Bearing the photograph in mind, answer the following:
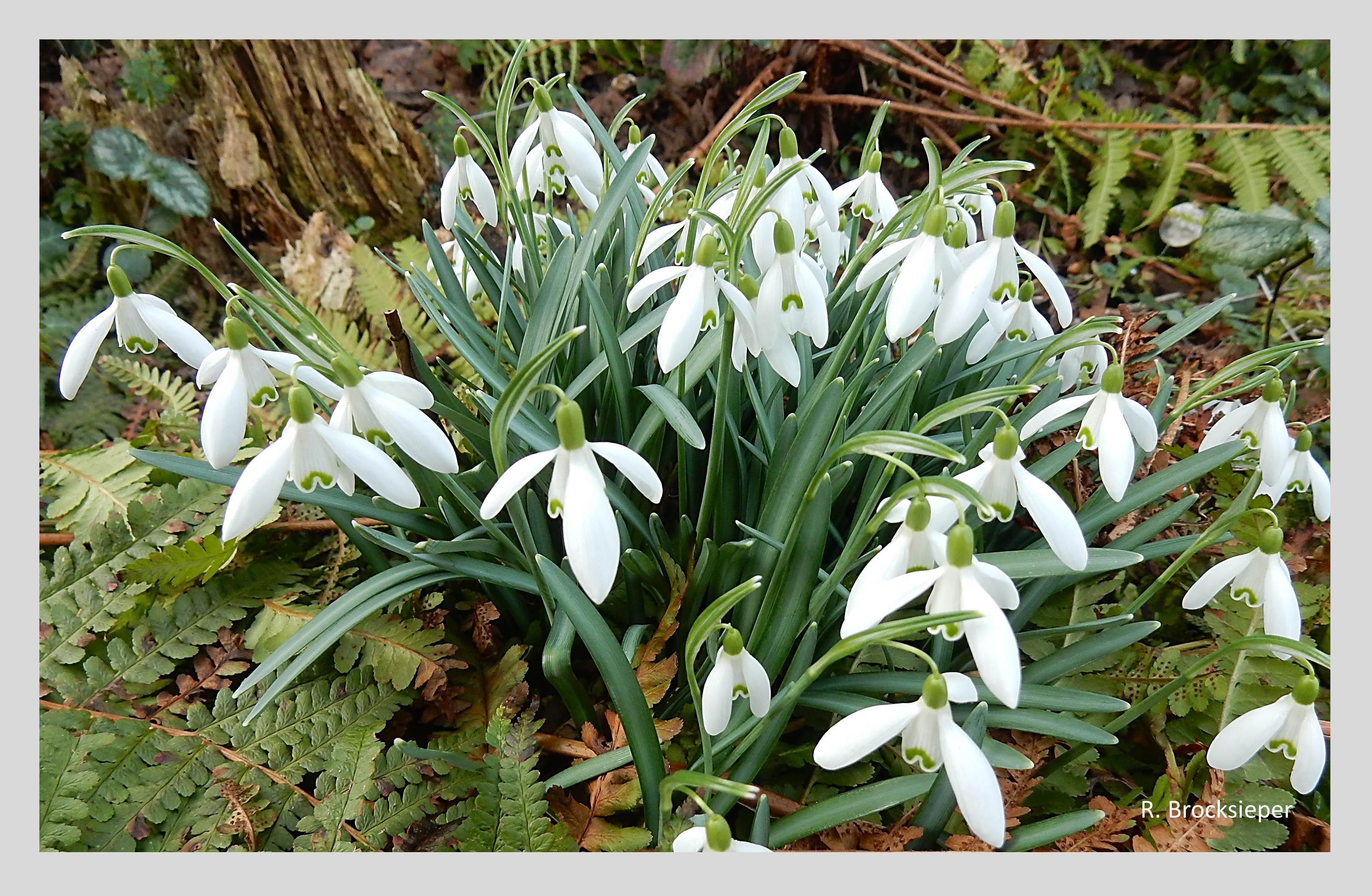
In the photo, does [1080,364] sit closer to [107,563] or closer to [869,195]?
[869,195]

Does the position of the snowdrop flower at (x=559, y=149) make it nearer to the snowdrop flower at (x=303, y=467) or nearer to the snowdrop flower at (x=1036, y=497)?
the snowdrop flower at (x=303, y=467)

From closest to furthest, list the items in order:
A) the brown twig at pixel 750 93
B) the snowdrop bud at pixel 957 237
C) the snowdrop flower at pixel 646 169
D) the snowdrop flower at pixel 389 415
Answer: the snowdrop flower at pixel 389 415
the snowdrop bud at pixel 957 237
the snowdrop flower at pixel 646 169
the brown twig at pixel 750 93

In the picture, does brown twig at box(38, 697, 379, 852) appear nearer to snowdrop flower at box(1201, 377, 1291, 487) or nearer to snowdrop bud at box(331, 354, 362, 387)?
snowdrop bud at box(331, 354, 362, 387)

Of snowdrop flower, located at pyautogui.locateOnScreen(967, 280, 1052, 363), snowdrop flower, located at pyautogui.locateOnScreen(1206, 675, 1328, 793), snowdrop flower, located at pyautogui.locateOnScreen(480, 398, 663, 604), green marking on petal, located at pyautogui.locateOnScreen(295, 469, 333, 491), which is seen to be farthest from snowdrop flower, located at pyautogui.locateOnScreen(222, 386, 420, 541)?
snowdrop flower, located at pyautogui.locateOnScreen(1206, 675, 1328, 793)

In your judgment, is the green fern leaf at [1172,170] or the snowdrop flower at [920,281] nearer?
the snowdrop flower at [920,281]

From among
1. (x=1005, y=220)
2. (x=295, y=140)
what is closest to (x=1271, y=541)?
(x=1005, y=220)

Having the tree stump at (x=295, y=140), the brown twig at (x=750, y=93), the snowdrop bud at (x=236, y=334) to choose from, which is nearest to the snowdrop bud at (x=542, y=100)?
the snowdrop bud at (x=236, y=334)

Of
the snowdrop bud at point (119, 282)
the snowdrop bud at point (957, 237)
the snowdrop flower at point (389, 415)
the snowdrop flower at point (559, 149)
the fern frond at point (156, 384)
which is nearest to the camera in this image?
the snowdrop flower at point (389, 415)
